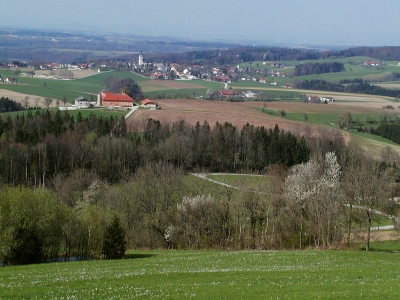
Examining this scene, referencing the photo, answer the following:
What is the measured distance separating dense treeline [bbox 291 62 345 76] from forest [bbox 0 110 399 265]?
125 m

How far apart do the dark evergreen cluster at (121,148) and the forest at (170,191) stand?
0.14 meters

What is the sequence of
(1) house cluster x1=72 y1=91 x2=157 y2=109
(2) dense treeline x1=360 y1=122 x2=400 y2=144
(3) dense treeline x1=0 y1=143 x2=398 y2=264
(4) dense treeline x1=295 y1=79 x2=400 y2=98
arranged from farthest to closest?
(4) dense treeline x1=295 y1=79 x2=400 y2=98 < (1) house cluster x1=72 y1=91 x2=157 y2=109 < (2) dense treeline x1=360 y1=122 x2=400 y2=144 < (3) dense treeline x1=0 y1=143 x2=398 y2=264

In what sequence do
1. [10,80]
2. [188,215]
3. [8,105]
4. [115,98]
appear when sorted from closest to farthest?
[188,215], [8,105], [115,98], [10,80]

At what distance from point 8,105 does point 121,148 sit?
42.4m

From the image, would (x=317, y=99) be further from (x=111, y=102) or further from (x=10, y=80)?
(x=10, y=80)

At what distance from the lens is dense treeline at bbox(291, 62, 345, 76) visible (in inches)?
7379

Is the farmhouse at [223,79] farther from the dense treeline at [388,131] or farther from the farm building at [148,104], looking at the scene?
the dense treeline at [388,131]

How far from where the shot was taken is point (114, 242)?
81.3 feet

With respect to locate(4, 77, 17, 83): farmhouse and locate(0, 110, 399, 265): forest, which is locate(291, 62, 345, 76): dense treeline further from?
locate(0, 110, 399, 265): forest

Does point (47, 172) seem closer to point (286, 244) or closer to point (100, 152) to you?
point (100, 152)

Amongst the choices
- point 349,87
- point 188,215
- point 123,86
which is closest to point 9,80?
point 123,86

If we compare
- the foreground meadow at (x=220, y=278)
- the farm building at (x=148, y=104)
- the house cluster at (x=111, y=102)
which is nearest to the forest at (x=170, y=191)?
the foreground meadow at (x=220, y=278)

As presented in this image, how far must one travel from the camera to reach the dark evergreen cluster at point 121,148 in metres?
50.3

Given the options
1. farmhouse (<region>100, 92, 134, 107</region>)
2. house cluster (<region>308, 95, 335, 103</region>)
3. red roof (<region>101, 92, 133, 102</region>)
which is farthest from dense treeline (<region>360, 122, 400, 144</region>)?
red roof (<region>101, 92, 133, 102</region>)
